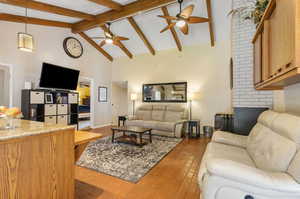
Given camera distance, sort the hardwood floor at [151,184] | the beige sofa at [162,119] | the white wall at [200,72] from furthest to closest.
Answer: the white wall at [200,72]
the beige sofa at [162,119]
the hardwood floor at [151,184]

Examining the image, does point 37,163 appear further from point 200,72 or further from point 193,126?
point 200,72

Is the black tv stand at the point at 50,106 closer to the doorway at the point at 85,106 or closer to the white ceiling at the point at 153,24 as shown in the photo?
the doorway at the point at 85,106

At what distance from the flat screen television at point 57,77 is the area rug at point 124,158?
2297mm

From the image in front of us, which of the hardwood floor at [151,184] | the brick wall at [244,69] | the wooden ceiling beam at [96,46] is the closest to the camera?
the hardwood floor at [151,184]

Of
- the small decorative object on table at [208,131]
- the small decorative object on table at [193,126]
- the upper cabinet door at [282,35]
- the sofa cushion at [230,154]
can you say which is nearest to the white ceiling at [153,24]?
the small decorative object on table at [193,126]

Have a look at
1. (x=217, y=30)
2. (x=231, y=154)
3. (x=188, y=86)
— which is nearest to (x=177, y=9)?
(x=217, y=30)

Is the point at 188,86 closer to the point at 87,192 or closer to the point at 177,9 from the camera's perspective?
the point at 177,9

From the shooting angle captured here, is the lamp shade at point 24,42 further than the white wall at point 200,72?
No

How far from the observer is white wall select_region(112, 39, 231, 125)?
16.8ft

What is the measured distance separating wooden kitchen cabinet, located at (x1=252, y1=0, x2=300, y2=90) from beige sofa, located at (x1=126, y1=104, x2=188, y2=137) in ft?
10.7

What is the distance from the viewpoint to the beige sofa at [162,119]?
479 centimetres

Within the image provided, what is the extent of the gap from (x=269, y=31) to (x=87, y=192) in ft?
9.40

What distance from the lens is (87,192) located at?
6.36ft

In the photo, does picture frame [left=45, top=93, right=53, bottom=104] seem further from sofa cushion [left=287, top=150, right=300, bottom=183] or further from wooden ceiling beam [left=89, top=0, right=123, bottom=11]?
sofa cushion [left=287, top=150, right=300, bottom=183]
